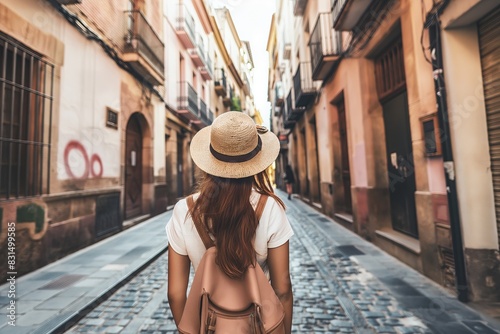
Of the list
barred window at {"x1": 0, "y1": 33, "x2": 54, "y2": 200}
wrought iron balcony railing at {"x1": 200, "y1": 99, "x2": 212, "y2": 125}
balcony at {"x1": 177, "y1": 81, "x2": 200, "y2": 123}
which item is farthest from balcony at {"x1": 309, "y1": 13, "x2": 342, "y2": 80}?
wrought iron balcony railing at {"x1": 200, "y1": 99, "x2": 212, "y2": 125}

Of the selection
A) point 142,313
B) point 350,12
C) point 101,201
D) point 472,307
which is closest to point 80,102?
point 101,201

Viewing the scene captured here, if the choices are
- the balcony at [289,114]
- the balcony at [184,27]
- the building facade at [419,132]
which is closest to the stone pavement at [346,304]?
the building facade at [419,132]

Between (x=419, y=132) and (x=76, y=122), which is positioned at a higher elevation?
(x=76, y=122)

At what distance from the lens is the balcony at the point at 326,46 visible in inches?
300

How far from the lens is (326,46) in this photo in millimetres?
7930

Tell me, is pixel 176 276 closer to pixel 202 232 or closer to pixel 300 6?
pixel 202 232

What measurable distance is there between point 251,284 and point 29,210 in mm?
4974

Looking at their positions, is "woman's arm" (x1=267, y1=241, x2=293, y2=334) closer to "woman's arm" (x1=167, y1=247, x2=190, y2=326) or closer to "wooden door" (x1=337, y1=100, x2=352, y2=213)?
"woman's arm" (x1=167, y1=247, x2=190, y2=326)

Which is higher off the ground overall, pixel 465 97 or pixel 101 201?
pixel 465 97

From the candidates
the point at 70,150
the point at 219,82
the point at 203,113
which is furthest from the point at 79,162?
the point at 219,82

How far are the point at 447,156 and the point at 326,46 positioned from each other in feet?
18.5

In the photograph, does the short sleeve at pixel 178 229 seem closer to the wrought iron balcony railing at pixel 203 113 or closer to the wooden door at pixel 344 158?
the wooden door at pixel 344 158

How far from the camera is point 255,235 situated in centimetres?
125

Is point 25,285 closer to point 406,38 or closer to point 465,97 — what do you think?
point 465,97
